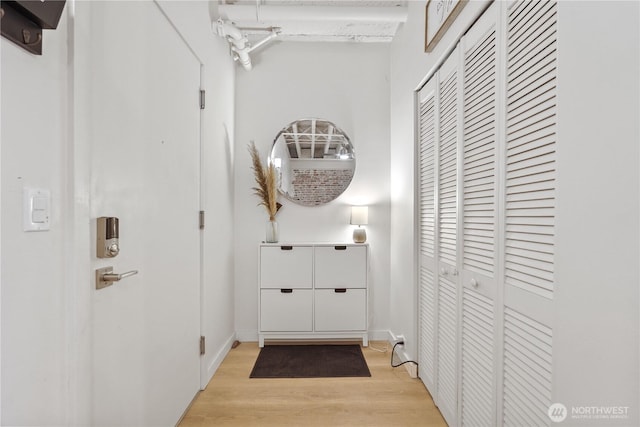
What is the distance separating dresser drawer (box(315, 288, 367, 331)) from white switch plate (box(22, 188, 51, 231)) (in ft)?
7.03

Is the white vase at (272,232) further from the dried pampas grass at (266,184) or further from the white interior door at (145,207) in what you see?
the white interior door at (145,207)

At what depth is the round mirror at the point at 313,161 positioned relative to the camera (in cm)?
304

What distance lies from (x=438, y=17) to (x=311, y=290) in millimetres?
2160

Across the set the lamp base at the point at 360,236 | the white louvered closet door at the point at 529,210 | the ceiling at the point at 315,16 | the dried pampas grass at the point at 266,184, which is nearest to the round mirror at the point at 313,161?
the dried pampas grass at the point at 266,184

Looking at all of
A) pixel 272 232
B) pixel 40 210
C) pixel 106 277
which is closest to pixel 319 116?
pixel 272 232

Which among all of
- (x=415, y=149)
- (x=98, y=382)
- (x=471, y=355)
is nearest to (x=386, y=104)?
(x=415, y=149)

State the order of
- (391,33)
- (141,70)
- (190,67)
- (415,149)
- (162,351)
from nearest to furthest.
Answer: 1. (141,70)
2. (162,351)
3. (190,67)
4. (415,149)
5. (391,33)

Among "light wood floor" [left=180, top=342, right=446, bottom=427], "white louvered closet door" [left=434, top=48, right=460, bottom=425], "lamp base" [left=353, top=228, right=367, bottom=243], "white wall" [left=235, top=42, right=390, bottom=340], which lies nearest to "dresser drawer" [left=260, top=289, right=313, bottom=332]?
"white wall" [left=235, top=42, right=390, bottom=340]

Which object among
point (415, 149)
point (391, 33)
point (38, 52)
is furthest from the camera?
point (391, 33)

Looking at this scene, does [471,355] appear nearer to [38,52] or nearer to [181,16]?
[38,52]

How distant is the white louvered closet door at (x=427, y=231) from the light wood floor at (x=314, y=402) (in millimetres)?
180

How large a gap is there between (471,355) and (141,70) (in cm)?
198

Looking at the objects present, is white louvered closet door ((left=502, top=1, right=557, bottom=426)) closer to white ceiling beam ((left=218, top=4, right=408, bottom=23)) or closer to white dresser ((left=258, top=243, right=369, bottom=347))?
white ceiling beam ((left=218, top=4, right=408, bottom=23))

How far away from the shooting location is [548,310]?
0.97m
